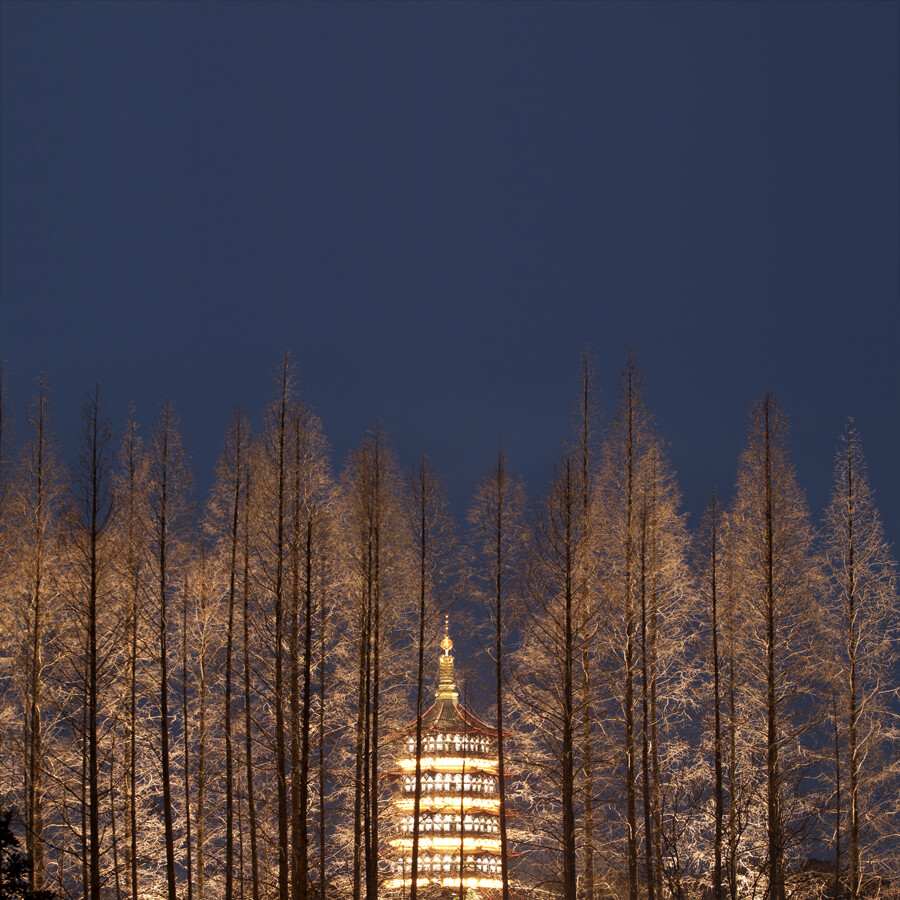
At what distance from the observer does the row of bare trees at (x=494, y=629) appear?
19.3m

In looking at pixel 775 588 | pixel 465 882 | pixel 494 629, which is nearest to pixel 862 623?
pixel 775 588

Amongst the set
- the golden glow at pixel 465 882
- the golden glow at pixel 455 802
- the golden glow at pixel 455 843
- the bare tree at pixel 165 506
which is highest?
the bare tree at pixel 165 506

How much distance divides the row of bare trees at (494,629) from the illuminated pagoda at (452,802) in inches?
373

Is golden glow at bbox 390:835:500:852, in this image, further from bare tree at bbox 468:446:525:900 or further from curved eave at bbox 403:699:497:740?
bare tree at bbox 468:446:525:900

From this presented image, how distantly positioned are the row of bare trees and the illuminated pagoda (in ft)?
31.1

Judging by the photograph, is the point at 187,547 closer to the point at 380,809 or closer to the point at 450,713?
the point at 380,809

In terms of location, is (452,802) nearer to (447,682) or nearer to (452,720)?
(452,720)

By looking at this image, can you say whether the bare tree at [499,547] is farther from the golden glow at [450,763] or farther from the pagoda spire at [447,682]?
the pagoda spire at [447,682]

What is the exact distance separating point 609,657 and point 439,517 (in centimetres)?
461

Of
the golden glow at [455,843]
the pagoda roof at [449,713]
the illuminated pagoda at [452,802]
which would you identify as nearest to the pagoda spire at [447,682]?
the pagoda roof at [449,713]

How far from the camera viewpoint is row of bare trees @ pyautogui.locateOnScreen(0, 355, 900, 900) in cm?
1933

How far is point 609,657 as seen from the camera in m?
20.7

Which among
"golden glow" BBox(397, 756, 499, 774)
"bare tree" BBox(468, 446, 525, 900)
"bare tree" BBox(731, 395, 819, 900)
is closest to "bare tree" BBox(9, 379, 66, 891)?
"bare tree" BBox(468, 446, 525, 900)

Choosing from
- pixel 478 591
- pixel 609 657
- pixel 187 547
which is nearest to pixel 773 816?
pixel 609 657
